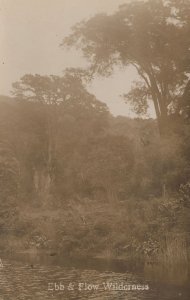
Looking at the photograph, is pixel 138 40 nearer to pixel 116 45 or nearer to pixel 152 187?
pixel 116 45

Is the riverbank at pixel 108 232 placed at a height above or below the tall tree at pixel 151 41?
below

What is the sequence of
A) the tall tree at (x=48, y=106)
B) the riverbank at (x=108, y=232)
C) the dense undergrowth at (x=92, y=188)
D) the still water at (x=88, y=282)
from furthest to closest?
the tall tree at (x=48, y=106), the dense undergrowth at (x=92, y=188), the riverbank at (x=108, y=232), the still water at (x=88, y=282)

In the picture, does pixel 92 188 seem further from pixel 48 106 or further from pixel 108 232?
pixel 108 232

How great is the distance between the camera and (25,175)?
178ft

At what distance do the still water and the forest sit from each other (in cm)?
297

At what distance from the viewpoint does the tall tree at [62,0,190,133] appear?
32.8 metres

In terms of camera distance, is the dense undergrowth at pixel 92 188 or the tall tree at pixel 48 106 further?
the tall tree at pixel 48 106

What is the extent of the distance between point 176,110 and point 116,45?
590 centimetres

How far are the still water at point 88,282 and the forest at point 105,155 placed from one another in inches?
117

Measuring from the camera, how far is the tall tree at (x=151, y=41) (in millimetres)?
32750

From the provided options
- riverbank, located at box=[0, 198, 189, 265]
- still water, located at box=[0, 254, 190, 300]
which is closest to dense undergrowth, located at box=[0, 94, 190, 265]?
riverbank, located at box=[0, 198, 189, 265]

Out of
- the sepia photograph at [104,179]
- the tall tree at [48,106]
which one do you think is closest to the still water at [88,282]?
the sepia photograph at [104,179]

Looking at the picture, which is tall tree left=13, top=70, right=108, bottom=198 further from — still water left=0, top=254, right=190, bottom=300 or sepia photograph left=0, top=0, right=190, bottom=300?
still water left=0, top=254, right=190, bottom=300

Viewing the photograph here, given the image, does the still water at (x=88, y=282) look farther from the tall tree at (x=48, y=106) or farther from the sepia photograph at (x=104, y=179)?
the tall tree at (x=48, y=106)
